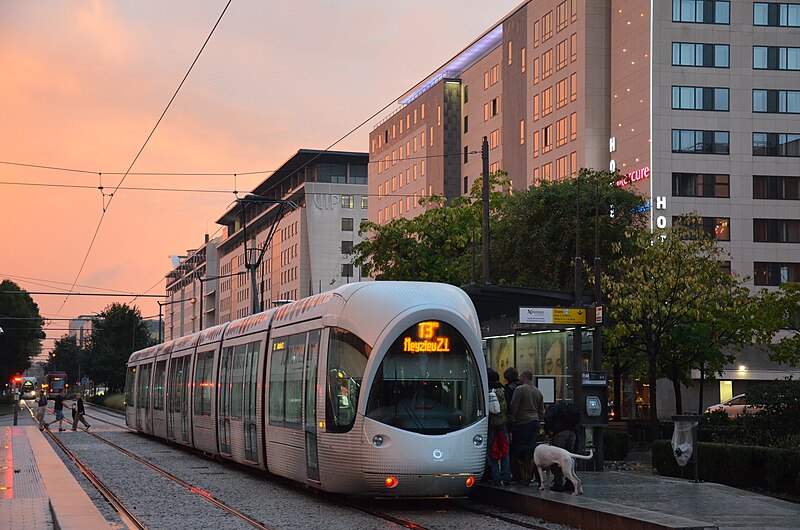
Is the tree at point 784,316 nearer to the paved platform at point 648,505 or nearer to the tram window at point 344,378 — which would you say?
the paved platform at point 648,505

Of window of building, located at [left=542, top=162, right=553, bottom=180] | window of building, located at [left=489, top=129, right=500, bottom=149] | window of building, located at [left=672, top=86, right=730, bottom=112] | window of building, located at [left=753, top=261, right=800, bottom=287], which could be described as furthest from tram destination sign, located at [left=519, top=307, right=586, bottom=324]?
window of building, located at [left=489, top=129, right=500, bottom=149]

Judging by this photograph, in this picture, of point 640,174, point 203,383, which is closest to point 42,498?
point 203,383

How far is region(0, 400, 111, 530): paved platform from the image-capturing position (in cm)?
1367

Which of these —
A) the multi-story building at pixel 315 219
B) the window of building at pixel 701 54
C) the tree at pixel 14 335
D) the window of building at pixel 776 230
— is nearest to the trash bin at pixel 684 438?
the window of building at pixel 776 230

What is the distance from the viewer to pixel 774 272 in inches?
3004

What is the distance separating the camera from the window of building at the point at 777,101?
77.5m

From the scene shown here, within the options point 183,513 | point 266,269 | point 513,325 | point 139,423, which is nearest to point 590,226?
point 139,423

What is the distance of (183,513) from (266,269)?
13216 cm

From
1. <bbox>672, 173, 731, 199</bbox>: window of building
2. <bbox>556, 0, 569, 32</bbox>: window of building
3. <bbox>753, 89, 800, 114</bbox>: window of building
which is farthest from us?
<bbox>556, 0, 569, 32</bbox>: window of building

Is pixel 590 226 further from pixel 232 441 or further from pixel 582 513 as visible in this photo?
pixel 582 513

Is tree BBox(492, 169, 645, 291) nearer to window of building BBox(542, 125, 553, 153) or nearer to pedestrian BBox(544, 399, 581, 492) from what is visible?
pedestrian BBox(544, 399, 581, 492)

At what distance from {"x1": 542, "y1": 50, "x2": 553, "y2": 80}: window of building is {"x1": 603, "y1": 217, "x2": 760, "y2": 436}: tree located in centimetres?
4014

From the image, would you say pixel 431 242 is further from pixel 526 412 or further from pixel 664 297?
pixel 526 412

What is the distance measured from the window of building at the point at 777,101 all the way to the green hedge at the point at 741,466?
192 feet
